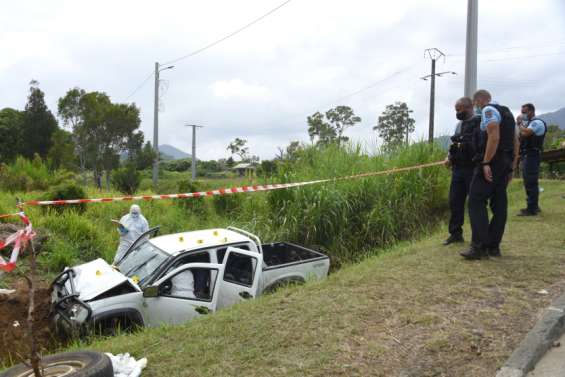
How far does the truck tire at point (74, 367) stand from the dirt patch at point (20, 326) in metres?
1.75

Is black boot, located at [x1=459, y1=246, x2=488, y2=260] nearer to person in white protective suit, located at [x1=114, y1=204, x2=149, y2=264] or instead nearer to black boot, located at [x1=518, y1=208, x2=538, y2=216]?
black boot, located at [x1=518, y1=208, x2=538, y2=216]

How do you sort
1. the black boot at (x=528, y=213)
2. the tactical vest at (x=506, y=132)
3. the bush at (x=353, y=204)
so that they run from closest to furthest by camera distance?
the tactical vest at (x=506, y=132) → the black boot at (x=528, y=213) → the bush at (x=353, y=204)

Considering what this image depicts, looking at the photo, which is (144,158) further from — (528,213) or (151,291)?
(151,291)

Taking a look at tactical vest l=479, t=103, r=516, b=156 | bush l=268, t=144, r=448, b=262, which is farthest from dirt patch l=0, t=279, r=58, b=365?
tactical vest l=479, t=103, r=516, b=156

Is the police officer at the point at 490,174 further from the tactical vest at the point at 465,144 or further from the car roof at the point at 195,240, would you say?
the car roof at the point at 195,240

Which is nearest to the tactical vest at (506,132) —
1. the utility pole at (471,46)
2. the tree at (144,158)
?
the utility pole at (471,46)

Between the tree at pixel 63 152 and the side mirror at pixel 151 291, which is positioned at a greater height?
the tree at pixel 63 152

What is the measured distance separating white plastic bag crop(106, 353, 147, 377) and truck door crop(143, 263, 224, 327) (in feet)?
6.16

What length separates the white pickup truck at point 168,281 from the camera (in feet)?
16.5

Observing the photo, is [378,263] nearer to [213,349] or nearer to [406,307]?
[406,307]

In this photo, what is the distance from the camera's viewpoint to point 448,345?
10.4 feet

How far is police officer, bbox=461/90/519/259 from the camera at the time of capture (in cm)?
482

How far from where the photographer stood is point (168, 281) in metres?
5.34

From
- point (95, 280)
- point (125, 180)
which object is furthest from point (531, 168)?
point (125, 180)
